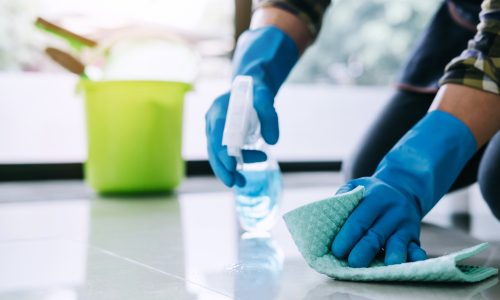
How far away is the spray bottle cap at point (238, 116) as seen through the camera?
901 millimetres

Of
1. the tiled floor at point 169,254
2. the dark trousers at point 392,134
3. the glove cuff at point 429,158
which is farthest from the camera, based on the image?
the dark trousers at point 392,134

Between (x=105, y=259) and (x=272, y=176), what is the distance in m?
0.32

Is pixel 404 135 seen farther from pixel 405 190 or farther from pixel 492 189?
pixel 492 189

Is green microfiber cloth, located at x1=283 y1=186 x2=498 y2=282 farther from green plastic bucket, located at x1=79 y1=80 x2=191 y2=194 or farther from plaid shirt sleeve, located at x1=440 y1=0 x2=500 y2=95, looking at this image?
green plastic bucket, located at x1=79 y1=80 x2=191 y2=194

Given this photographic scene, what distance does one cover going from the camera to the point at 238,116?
900 millimetres

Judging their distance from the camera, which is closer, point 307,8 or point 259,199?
point 259,199

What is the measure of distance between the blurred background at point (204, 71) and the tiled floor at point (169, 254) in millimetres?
603

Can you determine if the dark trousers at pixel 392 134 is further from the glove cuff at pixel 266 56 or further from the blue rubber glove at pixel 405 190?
the blue rubber glove at pixel 405 190

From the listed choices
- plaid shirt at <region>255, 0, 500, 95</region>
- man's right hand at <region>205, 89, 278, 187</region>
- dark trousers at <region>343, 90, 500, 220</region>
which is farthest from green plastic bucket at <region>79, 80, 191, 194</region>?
plaid shirt at <region>255, 0, 500, 95</region>

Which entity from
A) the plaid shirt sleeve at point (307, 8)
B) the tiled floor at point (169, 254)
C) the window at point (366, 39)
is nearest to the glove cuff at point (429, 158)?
the tiled floor at point (169, 254)

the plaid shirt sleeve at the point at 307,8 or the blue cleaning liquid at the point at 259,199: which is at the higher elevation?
the plaid shirt sleeve at the point at 307,8

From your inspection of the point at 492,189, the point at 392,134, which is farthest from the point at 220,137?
the point at 392,134

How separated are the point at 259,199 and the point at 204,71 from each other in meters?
1.82

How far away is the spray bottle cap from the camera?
2.96 feet
